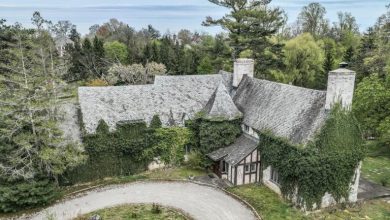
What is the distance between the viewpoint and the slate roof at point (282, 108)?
20.8 metres

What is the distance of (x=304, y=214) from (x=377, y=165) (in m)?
13.5

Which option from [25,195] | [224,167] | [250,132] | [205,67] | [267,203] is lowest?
[267,203]

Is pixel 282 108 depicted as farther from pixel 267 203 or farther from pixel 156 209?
pixel 156 209

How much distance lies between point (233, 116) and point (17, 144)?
16442 millimetres

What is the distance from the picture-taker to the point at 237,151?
80.4 feet

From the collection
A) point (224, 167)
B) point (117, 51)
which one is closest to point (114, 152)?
point (224, 167)

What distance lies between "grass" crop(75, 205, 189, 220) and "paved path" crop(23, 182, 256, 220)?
2.23 feet

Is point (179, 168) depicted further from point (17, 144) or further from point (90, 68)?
point (90, 68)

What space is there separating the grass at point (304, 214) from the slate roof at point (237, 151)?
→ 9.14 ft

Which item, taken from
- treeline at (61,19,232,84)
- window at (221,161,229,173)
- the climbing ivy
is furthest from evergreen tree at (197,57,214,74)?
the climbing ivy

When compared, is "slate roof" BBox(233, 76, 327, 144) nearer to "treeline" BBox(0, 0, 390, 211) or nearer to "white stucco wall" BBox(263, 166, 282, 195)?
"white stucco wall" BBox(263, 166, 282, 195)

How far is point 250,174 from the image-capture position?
24234mm

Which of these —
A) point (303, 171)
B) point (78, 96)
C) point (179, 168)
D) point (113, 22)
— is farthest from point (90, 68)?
point (113, 22)

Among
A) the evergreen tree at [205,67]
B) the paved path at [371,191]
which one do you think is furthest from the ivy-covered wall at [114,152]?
the evergreen tree at [205,67]
